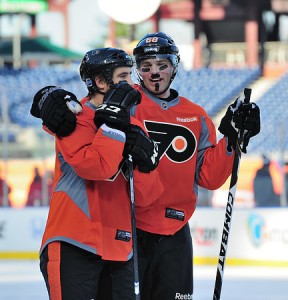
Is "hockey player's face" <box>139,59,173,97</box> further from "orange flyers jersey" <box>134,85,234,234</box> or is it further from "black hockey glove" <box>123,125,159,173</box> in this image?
"black hockey glove" <box>123,125,159,173</box>

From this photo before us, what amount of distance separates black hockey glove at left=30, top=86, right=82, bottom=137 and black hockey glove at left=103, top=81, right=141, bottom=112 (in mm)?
108

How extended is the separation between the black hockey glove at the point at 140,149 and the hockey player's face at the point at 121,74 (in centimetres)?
19

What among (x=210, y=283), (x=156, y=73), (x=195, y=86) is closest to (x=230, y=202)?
(x=156, y=73)

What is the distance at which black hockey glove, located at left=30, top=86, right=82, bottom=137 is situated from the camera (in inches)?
123

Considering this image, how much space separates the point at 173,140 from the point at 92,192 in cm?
62

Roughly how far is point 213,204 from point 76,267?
6.75 metres

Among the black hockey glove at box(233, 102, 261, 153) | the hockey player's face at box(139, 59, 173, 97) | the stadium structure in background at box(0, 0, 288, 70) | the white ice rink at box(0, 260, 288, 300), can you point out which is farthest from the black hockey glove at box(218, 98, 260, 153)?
the stadium structure in background at box(0, 0, 288, 70)

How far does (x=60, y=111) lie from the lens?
10.2 ft

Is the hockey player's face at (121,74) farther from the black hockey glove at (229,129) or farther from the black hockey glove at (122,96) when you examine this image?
the black hockey glove at (229,129)

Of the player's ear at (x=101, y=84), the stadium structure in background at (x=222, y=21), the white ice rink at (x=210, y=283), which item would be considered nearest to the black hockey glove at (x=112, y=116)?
the player's ear at (x=101, y=84)

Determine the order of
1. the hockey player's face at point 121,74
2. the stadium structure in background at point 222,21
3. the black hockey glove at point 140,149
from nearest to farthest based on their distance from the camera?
1. the black hockey glove at point 140,149
2. the hockey player's face at point 121,74
3. the stadium structure in background at point 222,21

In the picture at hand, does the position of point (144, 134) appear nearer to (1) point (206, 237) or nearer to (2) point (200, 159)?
(2) point (200, 159)

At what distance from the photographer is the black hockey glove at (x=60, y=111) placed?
10.2 feet

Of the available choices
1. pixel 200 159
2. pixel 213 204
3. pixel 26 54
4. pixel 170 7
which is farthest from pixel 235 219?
pixel 170 7
